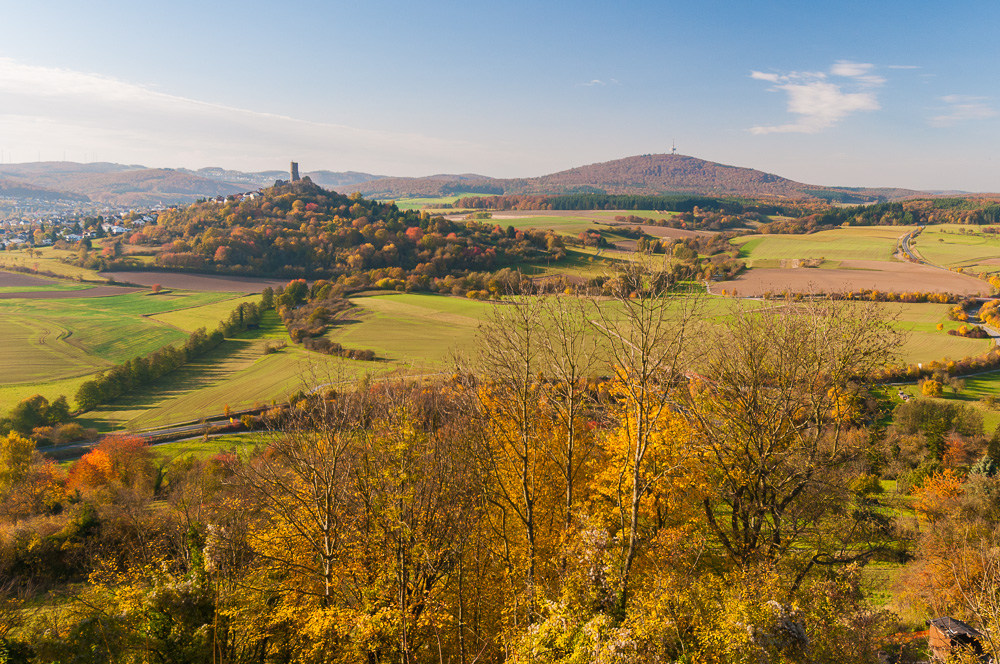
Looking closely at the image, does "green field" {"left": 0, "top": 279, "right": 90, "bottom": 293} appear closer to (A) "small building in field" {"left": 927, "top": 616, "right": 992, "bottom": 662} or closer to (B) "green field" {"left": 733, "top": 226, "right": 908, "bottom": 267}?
(A) "small building in field" {"left": 927, "top": 616, "right": 992, "bottom": 662}

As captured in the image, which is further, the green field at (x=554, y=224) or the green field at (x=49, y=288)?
the green field at (x=554, y=224)

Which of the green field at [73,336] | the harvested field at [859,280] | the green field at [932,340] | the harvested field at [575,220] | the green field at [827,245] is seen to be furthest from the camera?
the harvested field at [575,220]

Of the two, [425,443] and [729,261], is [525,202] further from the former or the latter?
[425,443]

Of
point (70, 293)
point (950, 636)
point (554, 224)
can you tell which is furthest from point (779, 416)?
point (554, 224)

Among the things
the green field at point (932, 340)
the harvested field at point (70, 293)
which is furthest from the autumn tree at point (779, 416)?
the harvested field at point (70, 293)

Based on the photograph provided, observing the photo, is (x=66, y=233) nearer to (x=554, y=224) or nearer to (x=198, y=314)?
(x=198, y=314)

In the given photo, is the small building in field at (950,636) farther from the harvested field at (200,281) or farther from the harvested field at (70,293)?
the harvested field at (70,293)

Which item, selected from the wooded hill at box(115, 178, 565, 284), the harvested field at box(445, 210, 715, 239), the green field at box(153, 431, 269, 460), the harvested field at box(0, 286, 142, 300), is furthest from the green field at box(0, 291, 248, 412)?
the harvested field at box(445, 210, 715, 239)
